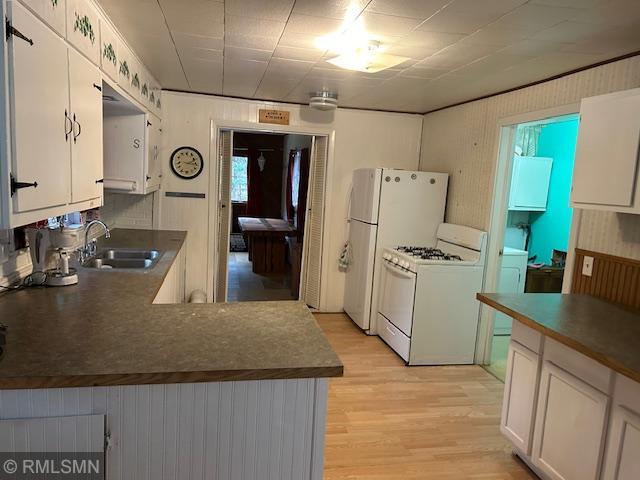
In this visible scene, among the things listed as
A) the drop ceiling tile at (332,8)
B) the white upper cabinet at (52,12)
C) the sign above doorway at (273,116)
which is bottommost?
the white upper cabinet at (52,12)

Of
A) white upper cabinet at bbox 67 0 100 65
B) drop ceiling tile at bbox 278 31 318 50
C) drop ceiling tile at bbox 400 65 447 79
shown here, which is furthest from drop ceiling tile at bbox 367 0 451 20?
white upper cabinet at bbox 67 0 100 65

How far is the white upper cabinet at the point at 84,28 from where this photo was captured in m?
1.83

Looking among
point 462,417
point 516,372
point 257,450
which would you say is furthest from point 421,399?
point 257,450

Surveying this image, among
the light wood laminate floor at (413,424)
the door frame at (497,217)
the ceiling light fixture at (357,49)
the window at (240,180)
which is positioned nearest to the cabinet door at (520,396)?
the light wood laminate floor at (413,424)

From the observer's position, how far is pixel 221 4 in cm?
212

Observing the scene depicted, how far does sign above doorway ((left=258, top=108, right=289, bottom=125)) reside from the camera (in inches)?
184

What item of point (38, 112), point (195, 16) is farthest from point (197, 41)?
point (38, 112)

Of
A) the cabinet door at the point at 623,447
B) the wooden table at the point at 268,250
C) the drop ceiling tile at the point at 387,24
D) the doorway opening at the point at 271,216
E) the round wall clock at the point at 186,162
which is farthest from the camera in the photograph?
the wooden table at the point at 268,250

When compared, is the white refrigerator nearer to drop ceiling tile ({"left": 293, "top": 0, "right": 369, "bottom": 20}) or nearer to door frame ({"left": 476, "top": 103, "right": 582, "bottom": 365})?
door frame ({"left": 476, "top": 103, "right": 582, "bottom": 365})

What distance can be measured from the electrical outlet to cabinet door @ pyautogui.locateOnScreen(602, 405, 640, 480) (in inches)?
43.6

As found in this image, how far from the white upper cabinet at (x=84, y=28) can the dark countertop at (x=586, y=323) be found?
93.1 inches

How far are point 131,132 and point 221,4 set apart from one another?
1558 millimetres

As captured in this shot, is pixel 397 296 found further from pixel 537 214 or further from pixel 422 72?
pixel 537 214

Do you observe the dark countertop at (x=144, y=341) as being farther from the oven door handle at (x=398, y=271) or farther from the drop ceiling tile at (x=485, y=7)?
the oven door handle at (x=398, y=271)
